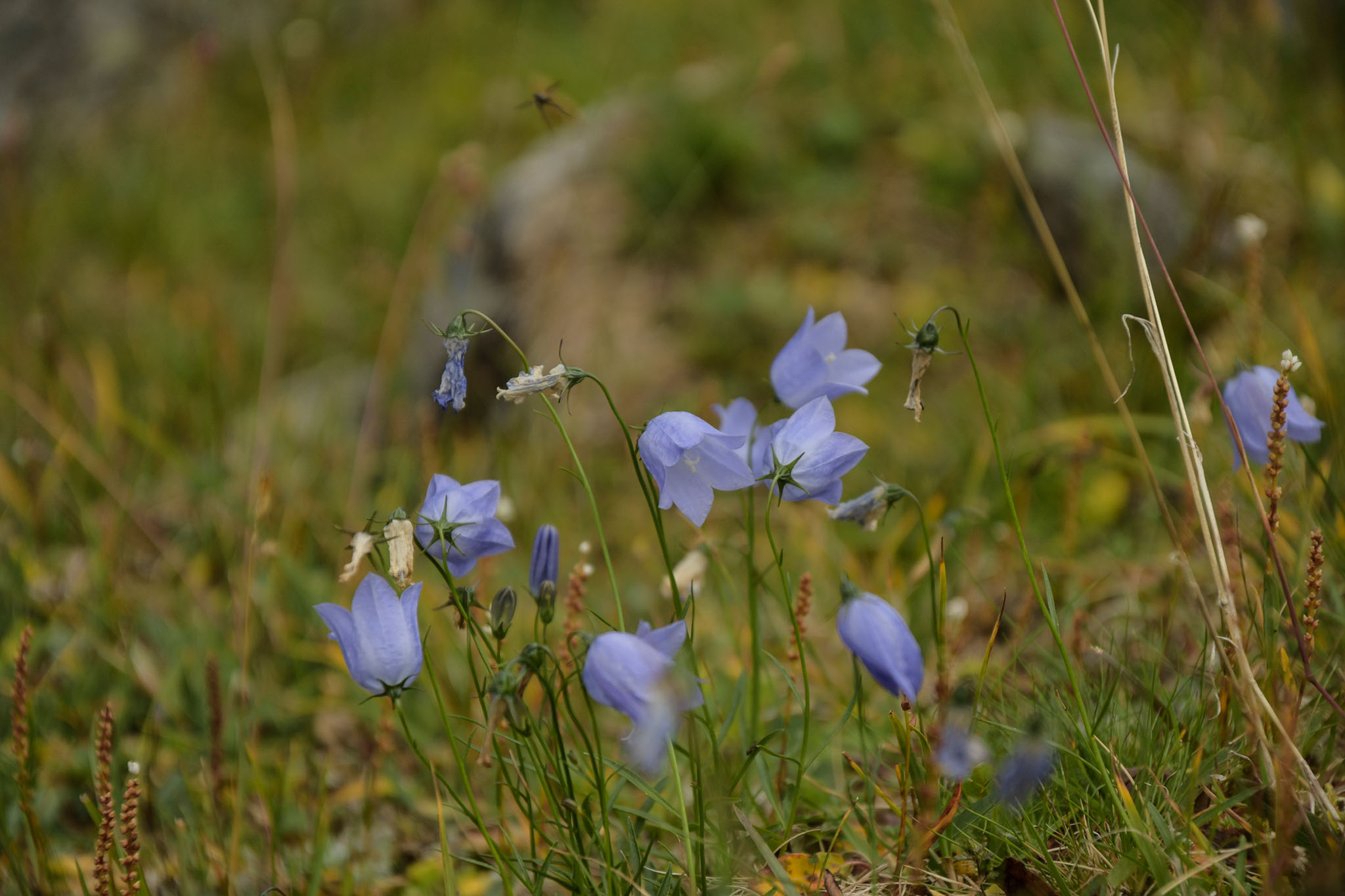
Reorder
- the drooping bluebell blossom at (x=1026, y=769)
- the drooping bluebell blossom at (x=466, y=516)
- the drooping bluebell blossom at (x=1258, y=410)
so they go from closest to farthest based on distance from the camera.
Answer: the drooping bluebell blossom at (x=1026, y=769), the drooping bluebell blossom at (x=466, y=516), the drooping bluebell blossom at (x=1258, y=410)

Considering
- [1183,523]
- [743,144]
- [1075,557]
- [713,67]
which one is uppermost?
[713,67]

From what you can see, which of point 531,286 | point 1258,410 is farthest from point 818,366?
point 531,286

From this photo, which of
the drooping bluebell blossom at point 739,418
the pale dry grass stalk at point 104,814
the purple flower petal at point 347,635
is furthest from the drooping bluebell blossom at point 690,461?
the pale dry grass stalk at point 104,814

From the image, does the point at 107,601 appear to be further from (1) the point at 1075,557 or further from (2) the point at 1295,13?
(2) the point at 1295,13

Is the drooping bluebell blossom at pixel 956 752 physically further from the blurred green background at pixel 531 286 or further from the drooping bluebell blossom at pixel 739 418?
the blurred green background at pixel 531 286

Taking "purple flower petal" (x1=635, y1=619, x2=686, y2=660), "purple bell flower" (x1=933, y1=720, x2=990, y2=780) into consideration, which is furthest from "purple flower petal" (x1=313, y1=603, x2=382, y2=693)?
"purple bell flower" (x1=933, y1=720, x2=990, y2=780)

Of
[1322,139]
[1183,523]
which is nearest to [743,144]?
[1322,139]
